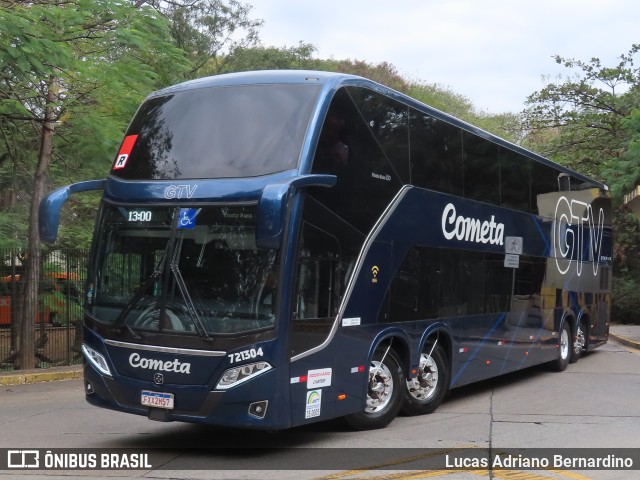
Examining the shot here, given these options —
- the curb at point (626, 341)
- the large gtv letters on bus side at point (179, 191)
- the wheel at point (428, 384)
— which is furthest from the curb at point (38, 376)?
the curb at point (626, 341)

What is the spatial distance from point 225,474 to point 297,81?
4.16 m

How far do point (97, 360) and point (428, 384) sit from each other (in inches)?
182

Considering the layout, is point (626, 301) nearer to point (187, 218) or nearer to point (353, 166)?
point (353, 166)

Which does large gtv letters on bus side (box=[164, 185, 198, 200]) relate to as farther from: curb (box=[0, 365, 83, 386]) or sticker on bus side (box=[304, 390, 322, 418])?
curb (box=[0, 365, 83, 386])

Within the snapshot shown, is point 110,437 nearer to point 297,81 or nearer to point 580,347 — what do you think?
point 297,81

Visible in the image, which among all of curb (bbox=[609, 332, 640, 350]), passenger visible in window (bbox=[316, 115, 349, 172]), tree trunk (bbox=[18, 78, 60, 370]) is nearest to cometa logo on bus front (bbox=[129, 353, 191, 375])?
passenger visible in window (bbox=[316, 115, 349, 172])

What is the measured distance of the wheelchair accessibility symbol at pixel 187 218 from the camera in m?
8.03

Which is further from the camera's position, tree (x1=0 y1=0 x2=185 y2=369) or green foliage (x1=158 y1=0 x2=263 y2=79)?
green foliage (x1=158 y1=0 x2=263 y2=79)

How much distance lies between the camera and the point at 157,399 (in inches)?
309

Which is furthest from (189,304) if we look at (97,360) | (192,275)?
(97,360)

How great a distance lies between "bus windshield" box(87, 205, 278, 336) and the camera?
7.75m

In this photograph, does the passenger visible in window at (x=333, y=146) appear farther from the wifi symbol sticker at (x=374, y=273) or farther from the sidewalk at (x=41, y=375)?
the sidewalk at (x=41, y=375)

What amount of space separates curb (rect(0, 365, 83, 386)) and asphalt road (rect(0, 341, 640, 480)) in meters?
1.50

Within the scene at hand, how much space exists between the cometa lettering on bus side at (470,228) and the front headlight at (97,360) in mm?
5021
